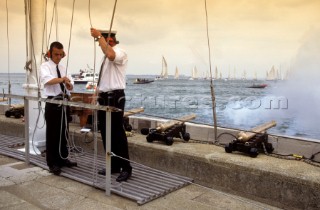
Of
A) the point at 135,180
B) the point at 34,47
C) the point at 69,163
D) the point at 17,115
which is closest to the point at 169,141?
the point at 135,180

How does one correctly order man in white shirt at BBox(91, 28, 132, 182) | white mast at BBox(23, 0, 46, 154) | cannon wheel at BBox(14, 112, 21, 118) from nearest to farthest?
man in white shirt at BBox(91, 28, 132, 182), white mast at BBox(23, 0, 46, 154), cannon wheel at BBox(14, 112, 21, 118)

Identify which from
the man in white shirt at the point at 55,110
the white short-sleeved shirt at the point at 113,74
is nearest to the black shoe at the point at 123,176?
the man in white shirt at the point at 55,110

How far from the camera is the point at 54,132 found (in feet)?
17.8

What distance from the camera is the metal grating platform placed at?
4.39 metres

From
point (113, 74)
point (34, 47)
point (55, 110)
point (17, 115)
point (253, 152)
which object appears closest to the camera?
point (113, 74)

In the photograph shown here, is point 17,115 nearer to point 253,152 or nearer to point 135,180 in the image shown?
point 135,180

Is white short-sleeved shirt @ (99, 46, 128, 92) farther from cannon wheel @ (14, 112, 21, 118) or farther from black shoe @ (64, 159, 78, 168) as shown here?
cannon wheel @ (14, 112, 21, 118)

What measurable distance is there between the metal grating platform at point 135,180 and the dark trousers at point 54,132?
21cm

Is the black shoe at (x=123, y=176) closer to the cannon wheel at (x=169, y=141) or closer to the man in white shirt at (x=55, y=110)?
the cannon wheel at (x=169, y=141)

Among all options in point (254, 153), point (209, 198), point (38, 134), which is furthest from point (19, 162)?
point (254, 153)

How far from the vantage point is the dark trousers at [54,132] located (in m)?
5.36

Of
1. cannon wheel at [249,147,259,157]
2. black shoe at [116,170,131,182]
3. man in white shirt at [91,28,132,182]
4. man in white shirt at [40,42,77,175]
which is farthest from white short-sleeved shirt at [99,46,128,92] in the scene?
cannon wheel at [249,147,259,157]

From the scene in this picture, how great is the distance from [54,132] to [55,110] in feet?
1.12

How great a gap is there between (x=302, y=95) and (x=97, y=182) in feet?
187
